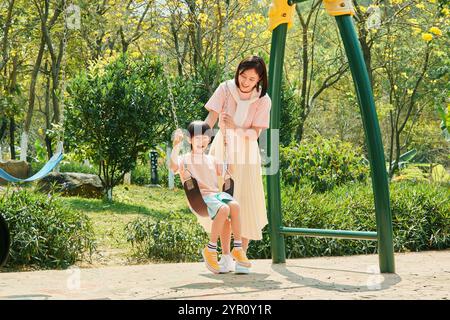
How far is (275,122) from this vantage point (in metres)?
5.91

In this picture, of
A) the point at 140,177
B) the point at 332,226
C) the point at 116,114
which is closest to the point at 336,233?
the point at 332,226

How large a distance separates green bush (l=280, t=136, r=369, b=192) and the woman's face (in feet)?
14.3

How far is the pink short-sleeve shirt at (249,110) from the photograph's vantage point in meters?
5.52

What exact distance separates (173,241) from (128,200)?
697 cm

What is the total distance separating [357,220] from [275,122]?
98.6 inches

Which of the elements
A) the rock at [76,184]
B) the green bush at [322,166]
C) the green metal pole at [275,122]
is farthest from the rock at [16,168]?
the green metal pole at [275,122]

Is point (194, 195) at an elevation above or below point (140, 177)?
below

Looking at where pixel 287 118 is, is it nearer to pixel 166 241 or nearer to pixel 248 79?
pixel 166 241

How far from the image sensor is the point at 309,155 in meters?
10.2

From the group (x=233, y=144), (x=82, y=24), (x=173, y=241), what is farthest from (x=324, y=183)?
(x=82, y=24)

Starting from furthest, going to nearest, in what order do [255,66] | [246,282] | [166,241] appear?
[166,241] < [255,66] < [246,282]

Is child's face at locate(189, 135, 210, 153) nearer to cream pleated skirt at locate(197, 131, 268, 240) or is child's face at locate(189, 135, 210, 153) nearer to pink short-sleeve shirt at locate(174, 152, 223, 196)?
pink short-sleeve shirt at locate(174, 152, 223, 196)

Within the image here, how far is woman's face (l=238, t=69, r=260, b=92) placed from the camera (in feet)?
18.0

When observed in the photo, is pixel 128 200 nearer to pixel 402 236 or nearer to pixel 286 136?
pixel 286 136
